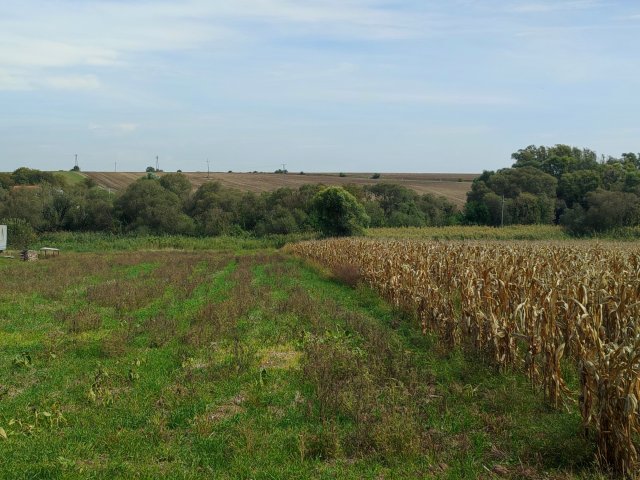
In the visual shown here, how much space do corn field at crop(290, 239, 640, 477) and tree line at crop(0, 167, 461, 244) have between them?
4794 cm

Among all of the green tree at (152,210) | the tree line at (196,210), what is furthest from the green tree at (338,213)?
the green tree at (152,210)

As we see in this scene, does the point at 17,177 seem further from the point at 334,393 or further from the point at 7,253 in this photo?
the point at 334,393

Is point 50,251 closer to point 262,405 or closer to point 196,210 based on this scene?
point 196,210

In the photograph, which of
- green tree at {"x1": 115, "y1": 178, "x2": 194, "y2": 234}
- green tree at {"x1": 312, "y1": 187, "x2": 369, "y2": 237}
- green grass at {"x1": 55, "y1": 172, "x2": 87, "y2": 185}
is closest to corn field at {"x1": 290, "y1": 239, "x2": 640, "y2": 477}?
green tree at {"x1": 312, "y1": 187, "x2": 369, "y2": 237}

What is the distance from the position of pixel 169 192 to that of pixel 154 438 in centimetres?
6672

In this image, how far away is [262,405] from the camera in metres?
7.96

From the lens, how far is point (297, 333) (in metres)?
12.5

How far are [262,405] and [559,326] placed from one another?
3.83 m

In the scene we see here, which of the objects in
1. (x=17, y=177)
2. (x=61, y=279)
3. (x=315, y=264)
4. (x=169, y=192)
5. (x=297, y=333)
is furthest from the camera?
(x=17, y=177)

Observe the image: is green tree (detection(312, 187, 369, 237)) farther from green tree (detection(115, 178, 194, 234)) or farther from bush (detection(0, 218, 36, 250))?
bush (detection(0, 218, 36, 250))

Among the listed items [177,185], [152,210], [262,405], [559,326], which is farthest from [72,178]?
[559,326]

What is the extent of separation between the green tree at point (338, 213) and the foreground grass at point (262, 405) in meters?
39.8

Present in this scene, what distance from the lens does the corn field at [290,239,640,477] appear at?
550 centimetres

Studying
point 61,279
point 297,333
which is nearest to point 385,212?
point 61,279
